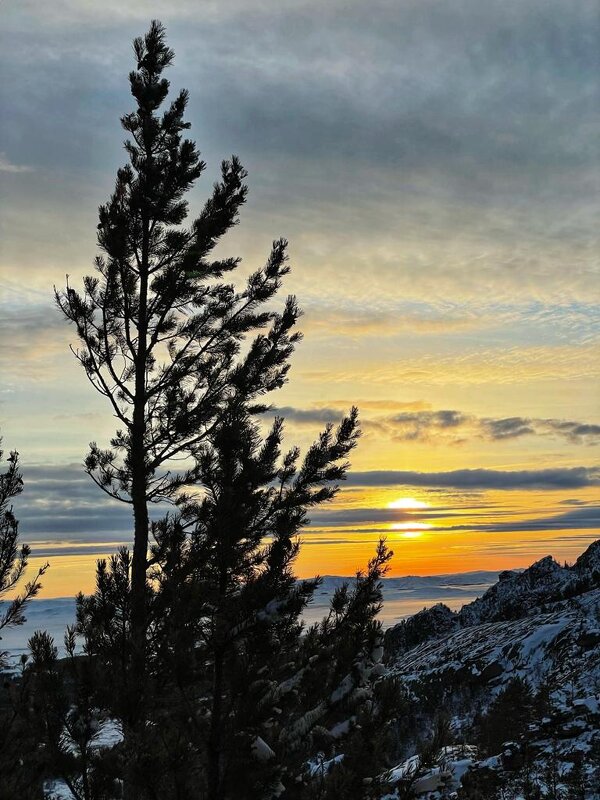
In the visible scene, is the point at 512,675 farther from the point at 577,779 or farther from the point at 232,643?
the point at 232,643

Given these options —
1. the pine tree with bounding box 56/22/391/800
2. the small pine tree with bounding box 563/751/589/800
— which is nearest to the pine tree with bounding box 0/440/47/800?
the pine tree with bounding box 56/22/391/800

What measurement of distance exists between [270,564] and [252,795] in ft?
6.21

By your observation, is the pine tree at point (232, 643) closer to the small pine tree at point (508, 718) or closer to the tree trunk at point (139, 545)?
the tree trunk at point (139, 545)

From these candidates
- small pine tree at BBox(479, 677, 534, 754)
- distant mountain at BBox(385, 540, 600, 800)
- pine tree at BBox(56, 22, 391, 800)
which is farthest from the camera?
small pine tree at BBox(479, 677, 534, 754)

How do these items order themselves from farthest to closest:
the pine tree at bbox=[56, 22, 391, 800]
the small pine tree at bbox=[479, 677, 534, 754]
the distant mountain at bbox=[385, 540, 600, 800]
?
the small pine tree at bbox=[479, 677, 534, 754], the distant mountain at bbox=[385, 540, 600, 800], the pine tree at bbox=[56, 22, 391, 800]

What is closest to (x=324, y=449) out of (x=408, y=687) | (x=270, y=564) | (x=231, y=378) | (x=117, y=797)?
(x=270, y=564)

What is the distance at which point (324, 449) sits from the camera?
27.4 feet

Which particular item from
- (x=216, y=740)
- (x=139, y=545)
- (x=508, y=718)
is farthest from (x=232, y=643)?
(x=508, y=718)

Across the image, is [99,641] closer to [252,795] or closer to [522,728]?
[252,795]

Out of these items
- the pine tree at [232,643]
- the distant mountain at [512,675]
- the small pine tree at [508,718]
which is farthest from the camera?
the small pine tree at [508,718]

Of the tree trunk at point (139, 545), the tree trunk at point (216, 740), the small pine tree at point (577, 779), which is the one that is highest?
the tree trunk at point (139, 545)

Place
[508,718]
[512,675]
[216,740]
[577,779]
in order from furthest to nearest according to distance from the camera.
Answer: [512,675] < [508,718] < [577,779] < [216,740]

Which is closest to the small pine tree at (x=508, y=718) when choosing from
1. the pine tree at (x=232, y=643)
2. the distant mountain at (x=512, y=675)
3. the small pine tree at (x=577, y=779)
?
the distant mountain at (x=512, y=675)

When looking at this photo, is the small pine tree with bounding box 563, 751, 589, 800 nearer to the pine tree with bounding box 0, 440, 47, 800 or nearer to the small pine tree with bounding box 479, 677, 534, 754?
the small pine tree with bounding box 479, 677, 534, 754
